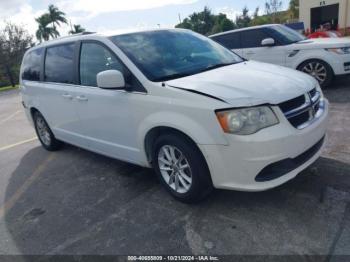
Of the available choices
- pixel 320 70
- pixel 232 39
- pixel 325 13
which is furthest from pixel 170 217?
pixel 325 13

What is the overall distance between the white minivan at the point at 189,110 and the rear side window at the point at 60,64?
0.03 m

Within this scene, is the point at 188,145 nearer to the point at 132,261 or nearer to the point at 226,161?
the point at 226,161

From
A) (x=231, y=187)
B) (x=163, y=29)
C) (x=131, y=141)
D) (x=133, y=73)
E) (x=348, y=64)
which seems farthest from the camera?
(x=348, y=64)

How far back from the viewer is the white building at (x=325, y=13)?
1005 inches

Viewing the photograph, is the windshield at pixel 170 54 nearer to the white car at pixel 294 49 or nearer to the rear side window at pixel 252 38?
the white car at pixel 294 49

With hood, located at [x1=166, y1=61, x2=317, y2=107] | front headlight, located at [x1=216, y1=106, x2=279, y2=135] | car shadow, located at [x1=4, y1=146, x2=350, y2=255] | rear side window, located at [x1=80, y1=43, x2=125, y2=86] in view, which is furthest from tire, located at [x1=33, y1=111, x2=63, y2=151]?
front headlight, located at [x1=216, y1=106, x2=279, y2=135]

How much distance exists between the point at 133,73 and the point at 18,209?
217 cm

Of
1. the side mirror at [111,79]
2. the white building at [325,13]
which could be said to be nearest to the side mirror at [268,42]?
the side mirror at [111,79]

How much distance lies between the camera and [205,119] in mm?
2912

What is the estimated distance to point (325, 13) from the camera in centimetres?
2728

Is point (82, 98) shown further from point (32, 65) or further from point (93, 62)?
point (32, 65)

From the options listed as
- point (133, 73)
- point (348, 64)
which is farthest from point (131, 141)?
point (348, 64)

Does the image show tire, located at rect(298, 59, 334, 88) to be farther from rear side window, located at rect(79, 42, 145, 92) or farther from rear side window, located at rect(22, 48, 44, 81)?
rear side window, located at rect(22, 48, 44, 81)

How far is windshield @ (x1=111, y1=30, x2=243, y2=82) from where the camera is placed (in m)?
3.54
